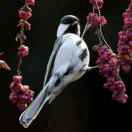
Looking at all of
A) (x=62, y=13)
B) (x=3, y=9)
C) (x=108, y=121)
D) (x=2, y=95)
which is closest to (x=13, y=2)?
(x=3, y=9)

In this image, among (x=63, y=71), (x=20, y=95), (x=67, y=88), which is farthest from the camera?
(x=67, y=88)

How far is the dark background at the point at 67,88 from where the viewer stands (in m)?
1.88

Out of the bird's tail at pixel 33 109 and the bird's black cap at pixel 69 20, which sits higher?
the bird's black cap at pixel 69 20

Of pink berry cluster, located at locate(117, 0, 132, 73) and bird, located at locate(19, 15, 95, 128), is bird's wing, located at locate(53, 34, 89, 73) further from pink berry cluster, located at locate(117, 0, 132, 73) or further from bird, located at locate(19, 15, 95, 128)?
pink berry cluster, located at locate(117, 0, 132, 73)

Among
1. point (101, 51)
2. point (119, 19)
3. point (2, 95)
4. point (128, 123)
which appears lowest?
point (128, 123)

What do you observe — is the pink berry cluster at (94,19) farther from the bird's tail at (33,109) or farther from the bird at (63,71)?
the bird's tail at (33,109)

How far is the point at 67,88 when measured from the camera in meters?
1.94

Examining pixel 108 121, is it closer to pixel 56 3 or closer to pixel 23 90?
pixel 56 3

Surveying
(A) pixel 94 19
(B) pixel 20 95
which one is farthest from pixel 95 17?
(B) pixel 20 95

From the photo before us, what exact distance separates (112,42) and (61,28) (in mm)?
420

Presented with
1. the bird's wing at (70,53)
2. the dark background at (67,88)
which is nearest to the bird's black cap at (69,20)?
the bird's wing at (70,53)

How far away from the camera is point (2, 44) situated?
1.86 m

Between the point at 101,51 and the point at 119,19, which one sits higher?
the point at 101,51

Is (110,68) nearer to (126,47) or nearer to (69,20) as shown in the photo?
(126,47)
